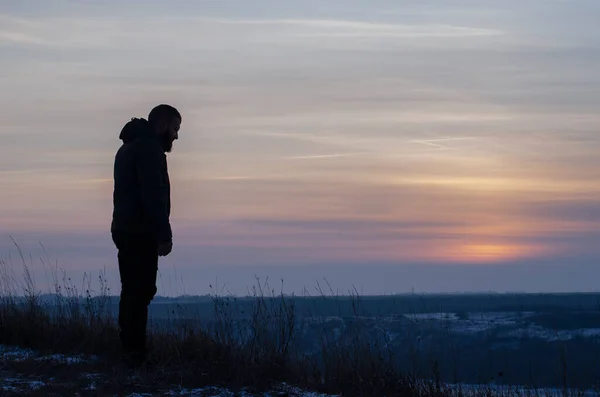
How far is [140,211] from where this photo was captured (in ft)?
26.9

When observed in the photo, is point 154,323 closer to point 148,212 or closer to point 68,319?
point 68,319

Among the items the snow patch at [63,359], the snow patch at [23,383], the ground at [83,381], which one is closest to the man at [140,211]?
the ground at [83,381]

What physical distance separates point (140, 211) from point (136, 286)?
0.71 meters

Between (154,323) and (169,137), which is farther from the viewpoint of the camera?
(154,323)

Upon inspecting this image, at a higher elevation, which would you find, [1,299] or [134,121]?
[134,121]

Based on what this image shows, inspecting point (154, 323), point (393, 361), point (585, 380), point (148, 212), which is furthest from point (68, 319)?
point (585, 380)

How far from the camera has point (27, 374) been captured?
8102mm

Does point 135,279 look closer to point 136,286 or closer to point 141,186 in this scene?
point 136,286

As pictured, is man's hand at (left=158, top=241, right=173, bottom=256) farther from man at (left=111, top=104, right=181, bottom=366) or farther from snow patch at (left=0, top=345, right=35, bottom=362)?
snow patch at (left=0, top=345, right=35, bottom=362)

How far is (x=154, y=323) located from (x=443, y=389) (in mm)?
3503

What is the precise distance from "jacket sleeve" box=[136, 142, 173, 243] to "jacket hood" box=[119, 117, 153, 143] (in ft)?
0.59

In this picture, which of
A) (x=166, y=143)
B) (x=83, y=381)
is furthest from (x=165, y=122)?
(x=83, y=381)

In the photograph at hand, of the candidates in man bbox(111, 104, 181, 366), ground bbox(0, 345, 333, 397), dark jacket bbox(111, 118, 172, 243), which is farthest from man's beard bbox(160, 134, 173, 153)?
ground bbox(0, 345, 333, 397)

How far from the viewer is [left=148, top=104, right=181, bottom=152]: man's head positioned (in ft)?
27.4
